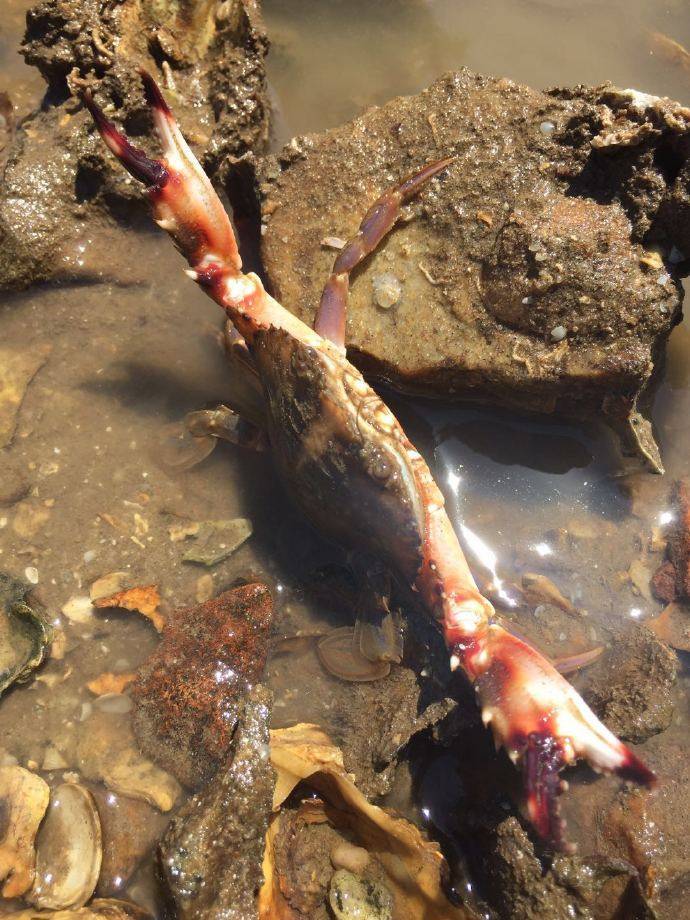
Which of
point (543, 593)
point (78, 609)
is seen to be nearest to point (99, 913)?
point (78, 609)

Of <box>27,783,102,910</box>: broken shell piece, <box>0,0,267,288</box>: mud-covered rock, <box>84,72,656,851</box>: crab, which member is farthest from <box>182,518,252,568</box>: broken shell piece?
<box>0,0,267,288</box>: mud-covered rock

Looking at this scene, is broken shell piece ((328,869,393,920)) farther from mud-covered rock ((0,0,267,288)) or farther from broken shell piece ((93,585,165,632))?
mud-covered rock ((0,0,267,288))

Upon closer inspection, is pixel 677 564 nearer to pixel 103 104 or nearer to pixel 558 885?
pixel 558 885

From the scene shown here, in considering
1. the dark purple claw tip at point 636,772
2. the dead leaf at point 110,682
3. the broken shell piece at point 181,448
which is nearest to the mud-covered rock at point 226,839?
the dead leaf at point 110,682

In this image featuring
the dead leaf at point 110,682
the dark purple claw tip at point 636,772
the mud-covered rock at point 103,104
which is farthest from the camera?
the mud-covered rock at point 103,104

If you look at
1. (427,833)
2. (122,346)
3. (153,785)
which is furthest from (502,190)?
(153,785)

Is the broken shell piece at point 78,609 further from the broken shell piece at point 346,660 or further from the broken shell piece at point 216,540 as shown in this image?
the broken shell piece at point 346,660
